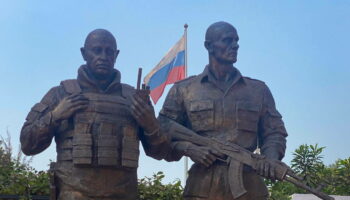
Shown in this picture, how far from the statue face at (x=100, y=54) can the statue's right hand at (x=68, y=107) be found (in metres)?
0.42

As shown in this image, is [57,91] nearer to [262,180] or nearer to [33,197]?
[262,180]

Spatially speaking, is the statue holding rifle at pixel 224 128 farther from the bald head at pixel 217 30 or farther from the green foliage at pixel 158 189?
the green foliage at pixel 158 189

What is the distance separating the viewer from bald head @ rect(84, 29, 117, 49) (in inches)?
242

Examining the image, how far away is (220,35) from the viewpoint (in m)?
6.36

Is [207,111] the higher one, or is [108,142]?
[207,111]

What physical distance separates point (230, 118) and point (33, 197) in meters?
4.42

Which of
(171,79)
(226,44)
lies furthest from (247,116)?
(171,79)

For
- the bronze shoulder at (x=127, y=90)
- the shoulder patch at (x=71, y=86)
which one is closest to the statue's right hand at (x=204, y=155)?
the bronze shoulder at (x=127, y=90)

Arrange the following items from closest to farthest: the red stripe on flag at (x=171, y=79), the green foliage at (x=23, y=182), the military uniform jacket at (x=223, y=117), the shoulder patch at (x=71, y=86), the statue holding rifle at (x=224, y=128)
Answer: the statue holding rifle at (x=224, y=128) < the military uniform jacket at (x=223, y=117) < the shoulder patch at (x=71, y=86) < the green foliage at (x=23, y=182) < the red stripe on flag at (x=171, y=79)

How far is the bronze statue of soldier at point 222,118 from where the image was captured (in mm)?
5957

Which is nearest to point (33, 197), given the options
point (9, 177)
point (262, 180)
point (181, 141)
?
point (9, 177)

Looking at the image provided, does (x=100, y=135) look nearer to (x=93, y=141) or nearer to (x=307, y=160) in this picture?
(x=93, y=141)

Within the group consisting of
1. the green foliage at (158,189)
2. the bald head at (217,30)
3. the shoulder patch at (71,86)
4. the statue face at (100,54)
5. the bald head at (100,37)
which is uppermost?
the bald head at (217,30)

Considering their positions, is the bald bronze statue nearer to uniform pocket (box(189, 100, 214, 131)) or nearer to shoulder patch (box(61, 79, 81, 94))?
shoulder patch (box(61, 79, 81, 94))
